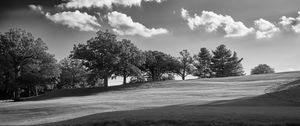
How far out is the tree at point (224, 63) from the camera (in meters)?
88.4

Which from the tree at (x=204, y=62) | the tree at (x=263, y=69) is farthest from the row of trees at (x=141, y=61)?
the tree at (x=263, y=69)

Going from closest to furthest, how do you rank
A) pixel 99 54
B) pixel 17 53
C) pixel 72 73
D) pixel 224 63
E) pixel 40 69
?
1. pixel 17 53
2. pixel 40 69
3. pixel 99 54
4. pixel 72 73
5. pixel 224 63

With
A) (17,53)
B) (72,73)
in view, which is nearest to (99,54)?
(17,53)

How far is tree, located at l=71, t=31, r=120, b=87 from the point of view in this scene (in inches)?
2077

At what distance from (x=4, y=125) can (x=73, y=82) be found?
6373 centimetres

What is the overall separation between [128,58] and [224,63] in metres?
45.5

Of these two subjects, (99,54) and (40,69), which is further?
(99,54)

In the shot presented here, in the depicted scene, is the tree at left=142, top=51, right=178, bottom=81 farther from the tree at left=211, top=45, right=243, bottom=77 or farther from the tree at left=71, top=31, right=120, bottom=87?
the tree at left=71, top=31, right=120, bottom=87

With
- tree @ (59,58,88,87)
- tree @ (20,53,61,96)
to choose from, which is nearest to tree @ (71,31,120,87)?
tree @ (20,53,61,96)

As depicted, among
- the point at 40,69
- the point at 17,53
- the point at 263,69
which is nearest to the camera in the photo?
the point at 17,53

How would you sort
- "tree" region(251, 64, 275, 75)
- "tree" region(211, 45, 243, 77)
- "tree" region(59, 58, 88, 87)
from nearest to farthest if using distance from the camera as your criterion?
"tree" region(59, 58, 88, 87), "tree" region(211, 45, 243, 77), "tree" region(251, 64, 275, 75)

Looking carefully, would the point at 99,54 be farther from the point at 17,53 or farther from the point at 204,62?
the point at 204,62

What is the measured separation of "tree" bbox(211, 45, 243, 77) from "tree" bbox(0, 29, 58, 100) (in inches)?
2244

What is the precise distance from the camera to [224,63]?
8938 centimetres
